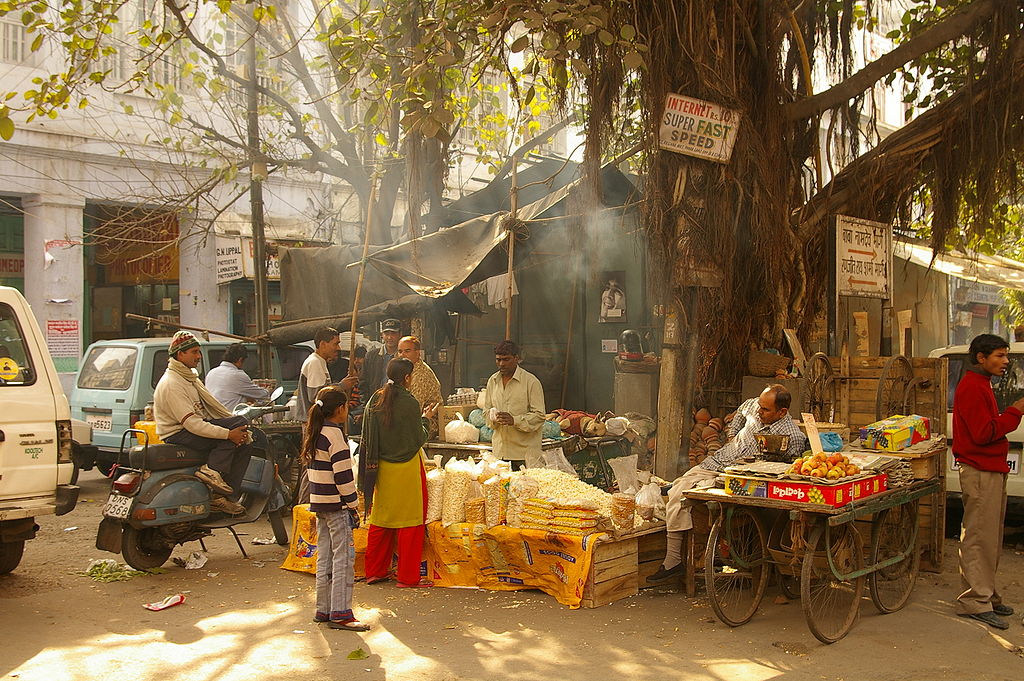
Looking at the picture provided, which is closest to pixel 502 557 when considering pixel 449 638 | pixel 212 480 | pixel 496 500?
pixel 496 500

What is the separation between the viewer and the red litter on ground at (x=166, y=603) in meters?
6.49

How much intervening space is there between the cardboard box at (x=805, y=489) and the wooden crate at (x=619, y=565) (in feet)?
3.51

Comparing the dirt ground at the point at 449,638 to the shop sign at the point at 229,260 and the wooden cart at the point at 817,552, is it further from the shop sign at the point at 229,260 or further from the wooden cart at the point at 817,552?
the shop sign at the point at 229,260

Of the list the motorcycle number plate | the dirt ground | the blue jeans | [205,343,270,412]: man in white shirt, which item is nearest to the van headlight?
the motorcycle number plate

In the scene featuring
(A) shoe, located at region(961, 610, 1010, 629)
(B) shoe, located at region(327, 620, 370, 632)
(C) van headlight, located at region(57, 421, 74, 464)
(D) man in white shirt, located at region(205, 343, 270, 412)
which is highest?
(D) man in white shirt, located at region(205, 343, 270, 412)

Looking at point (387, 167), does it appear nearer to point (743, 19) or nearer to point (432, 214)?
point (432, 214)

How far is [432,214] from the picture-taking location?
13.2m

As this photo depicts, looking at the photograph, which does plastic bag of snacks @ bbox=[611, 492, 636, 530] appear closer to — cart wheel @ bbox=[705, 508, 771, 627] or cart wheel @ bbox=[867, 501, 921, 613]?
cart wheel @ bbox=[705, 508, 771, 627]

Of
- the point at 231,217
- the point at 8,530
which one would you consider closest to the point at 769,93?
the point at 8,530

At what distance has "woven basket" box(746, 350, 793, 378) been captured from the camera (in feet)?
29.4

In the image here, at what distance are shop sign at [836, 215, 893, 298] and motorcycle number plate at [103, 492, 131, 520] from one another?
6380 mm

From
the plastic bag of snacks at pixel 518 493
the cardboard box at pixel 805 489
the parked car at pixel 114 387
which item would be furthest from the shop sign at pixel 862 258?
the parked car at pixel 114 387

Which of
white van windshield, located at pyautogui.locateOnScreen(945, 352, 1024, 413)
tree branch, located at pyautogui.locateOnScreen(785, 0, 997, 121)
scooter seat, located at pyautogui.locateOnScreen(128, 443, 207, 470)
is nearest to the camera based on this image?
scooter seat, located at pyautogui.locateOnScreen(128, 443, 207, 470)

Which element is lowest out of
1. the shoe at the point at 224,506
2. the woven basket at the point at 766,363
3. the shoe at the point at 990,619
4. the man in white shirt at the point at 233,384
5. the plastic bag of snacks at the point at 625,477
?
the shoe at the point at 990,619
